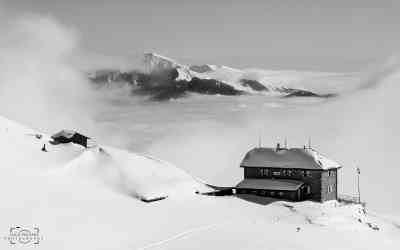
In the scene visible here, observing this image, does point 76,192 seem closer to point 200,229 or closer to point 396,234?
point 200,229

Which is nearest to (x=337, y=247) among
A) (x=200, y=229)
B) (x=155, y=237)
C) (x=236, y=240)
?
(x=236, y=240)

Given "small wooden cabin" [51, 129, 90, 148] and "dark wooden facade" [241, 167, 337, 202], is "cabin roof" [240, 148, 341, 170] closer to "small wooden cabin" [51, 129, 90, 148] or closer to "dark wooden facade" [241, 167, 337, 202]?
"dark wooden facade" [241, 167, 337, 202]

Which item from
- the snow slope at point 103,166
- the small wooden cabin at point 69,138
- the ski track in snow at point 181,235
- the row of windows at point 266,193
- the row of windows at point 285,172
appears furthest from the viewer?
the small wooden cabin at point 69,138

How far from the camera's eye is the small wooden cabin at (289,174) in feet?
263

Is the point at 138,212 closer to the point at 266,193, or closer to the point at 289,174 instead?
the point at 266,193

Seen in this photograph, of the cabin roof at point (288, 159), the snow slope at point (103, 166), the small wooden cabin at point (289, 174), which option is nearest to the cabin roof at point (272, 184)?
the small wooden cabin at point (289, 174)

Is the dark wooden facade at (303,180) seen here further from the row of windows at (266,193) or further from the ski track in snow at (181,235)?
the ski track in snow at (181,235)

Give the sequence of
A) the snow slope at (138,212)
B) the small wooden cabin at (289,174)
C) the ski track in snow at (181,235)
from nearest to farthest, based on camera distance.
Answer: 1. the ski track in snow at (181,235)
2. the snow slope at (138,212)
3. the small wooden cabin at (289,174)

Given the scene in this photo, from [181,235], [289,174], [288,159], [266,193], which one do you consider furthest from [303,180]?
[181,235]

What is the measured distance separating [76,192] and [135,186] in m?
8.72

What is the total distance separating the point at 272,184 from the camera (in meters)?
81.1

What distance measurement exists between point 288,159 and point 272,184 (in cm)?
506

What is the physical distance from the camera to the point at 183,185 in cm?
8075

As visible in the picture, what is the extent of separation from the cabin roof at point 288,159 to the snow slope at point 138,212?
5.86 m
